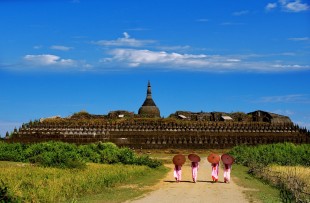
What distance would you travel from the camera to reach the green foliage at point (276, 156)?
33963 mm


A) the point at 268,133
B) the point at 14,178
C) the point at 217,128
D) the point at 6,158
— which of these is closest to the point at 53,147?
the point at 6,158

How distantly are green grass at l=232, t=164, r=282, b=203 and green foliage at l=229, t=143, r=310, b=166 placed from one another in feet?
24.9

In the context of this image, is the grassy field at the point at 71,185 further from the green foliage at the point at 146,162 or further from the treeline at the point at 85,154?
the treeline at the point at 85,154

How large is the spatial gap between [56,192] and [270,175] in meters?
11.4

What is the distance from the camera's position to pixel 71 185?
17.9 metres

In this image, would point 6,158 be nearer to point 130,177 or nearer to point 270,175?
point 130,177

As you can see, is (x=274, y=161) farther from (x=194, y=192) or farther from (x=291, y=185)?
(x=194, y=192)

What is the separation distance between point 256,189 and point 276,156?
53.1 feet

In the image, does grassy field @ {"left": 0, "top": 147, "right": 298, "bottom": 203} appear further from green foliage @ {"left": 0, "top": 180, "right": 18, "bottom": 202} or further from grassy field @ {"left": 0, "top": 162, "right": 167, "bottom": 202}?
green foliage @ {"left": 0, "top": 180, "right": 18, "bottom": 202}

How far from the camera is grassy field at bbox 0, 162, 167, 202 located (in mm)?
15484

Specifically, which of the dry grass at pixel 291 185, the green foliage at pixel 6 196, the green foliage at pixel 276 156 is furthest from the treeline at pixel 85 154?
the green foliage at pixel 6 196

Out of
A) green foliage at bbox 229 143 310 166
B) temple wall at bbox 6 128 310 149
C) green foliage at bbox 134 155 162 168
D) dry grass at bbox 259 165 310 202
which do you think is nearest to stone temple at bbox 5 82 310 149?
temple wall at bbox 6 128 310 149

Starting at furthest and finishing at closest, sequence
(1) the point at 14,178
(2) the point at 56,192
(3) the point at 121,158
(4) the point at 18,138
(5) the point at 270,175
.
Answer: (4) the point at 18,138 → (3) the point at 121,158 → (5) the point at 270,175 → (1) the point at 14,178 → (2) the point at 56,192

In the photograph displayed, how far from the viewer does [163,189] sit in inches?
770
